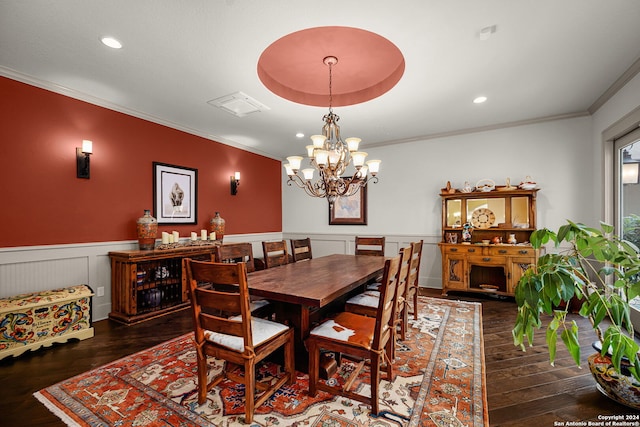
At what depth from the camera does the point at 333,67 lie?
9.30 ft

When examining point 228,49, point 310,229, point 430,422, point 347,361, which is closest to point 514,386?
point 430,422

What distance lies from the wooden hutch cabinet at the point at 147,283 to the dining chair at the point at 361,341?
2075 mm

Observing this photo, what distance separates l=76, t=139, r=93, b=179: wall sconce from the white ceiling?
57 centimetres

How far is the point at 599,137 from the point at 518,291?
3338mm

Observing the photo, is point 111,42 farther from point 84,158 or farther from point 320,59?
point 320,59

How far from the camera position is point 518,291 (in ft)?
5.50

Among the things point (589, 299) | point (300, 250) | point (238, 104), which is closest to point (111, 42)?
point (238, 104)

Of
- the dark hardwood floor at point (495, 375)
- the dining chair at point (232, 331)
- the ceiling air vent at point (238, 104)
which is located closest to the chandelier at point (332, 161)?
the ceiling air vent at point (238, 104)

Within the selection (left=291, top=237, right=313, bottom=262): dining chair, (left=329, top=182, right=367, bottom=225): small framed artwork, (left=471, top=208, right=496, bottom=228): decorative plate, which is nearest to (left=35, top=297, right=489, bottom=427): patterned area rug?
(left=291, top=237, right=313, bottom=262): dining chair

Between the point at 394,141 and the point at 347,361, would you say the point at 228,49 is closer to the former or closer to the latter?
the point at 347,361

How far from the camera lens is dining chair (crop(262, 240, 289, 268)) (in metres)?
3.02

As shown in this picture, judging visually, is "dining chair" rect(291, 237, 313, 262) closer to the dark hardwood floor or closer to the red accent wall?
the dark hardwood floor

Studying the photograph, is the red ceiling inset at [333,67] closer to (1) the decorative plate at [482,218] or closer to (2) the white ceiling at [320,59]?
(2) the white ceiling at [320,59]

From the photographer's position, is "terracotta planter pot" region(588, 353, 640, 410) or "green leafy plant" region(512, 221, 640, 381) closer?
"green leafy plant" region(512, 221, 640, 381)
